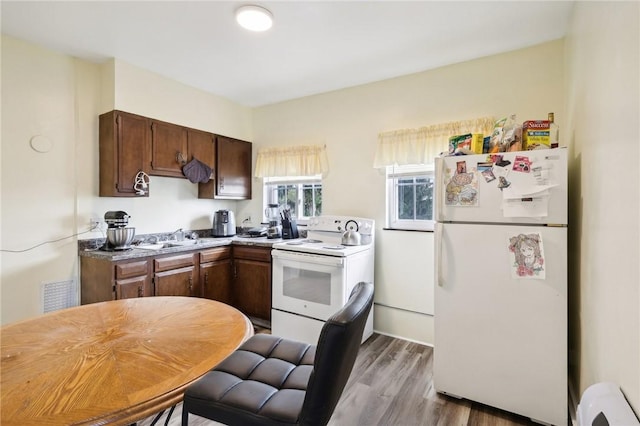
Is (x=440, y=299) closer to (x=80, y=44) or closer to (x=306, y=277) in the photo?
(x=306, y=277)

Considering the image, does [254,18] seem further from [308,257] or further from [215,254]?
[215,254]

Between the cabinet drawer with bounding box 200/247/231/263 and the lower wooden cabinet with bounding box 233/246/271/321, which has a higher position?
the cabinet drawer with bounding box 200/247/231/263

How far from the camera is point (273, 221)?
11.2 ft

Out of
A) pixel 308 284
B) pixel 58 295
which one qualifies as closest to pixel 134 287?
pixel 58 295

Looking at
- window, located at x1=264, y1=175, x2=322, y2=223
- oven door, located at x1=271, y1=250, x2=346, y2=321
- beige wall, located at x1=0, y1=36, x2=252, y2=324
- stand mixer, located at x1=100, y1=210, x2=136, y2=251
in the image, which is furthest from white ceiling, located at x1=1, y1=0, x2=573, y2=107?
oven door, located at x1=271, y1=250, x2=346, y2=321

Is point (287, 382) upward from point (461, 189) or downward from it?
downward

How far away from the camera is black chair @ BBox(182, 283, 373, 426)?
0.97 metres

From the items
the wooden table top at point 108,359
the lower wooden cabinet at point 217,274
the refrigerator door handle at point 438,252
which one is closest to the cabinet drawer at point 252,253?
the lower wooden cabinet at point 217,274

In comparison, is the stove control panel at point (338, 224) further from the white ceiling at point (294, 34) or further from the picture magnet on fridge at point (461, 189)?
the white ceiling at point (294, 34)

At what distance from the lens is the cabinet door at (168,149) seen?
290cm

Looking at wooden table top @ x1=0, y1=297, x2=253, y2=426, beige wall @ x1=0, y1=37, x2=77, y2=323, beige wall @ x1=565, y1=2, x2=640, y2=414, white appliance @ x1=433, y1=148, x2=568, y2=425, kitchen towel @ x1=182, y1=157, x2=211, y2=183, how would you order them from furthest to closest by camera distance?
kitchen towel @ x1=182, y1=157, x2=211, y2=183, beige wall @ x1=0, y1=37, x2=77, y2=323, white appliance @ x1=433, y1=148, x2=568, y2=425, beige wall @ x1=565, y1=2, x2=640, y2=414, wooden table top @ x1=0, y1=297, x2=253, y2=426

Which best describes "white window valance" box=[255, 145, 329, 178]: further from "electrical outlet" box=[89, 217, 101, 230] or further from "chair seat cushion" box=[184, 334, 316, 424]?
"chair seat cushion" box=[184, 334, 316, 424]

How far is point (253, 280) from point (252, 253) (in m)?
0.28

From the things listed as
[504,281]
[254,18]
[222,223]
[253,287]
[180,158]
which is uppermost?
[254,18]
